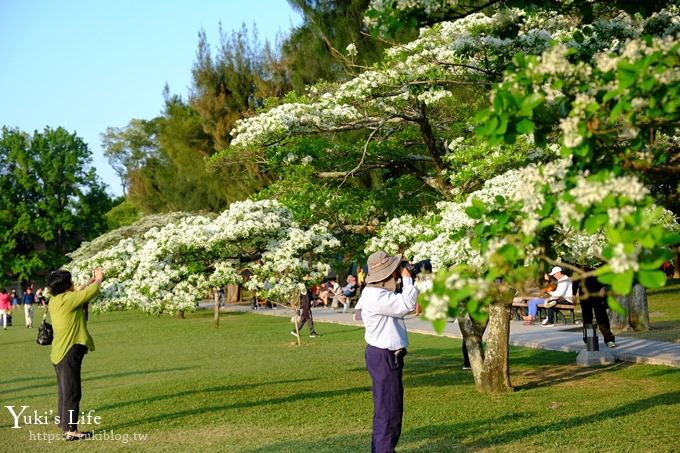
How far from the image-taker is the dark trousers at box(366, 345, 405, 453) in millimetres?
7770

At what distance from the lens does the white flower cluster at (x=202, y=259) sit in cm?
1221

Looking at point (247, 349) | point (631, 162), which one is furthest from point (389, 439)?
point (247, 349)

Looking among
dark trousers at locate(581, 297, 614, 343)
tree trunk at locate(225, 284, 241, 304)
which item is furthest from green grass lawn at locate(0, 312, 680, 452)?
tree trunk at locate(225, 284, 241, 304)

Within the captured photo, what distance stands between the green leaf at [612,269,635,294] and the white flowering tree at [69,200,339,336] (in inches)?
353

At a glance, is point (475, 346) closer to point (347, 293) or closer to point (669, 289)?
point (669, 289)

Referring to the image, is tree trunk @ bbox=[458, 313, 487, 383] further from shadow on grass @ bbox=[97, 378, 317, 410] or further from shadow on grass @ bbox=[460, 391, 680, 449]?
shadow on grass @ bbox=[97, 378, 317, 410]

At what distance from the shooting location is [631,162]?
4.40m

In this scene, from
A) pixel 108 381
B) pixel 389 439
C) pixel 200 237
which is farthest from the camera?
pixel 108 381

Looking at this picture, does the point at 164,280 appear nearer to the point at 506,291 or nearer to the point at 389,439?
the point at 389,439

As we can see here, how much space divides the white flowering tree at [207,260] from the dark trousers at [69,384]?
1.84m

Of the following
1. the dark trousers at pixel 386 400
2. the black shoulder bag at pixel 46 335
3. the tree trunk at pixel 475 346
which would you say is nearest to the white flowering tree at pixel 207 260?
the black shoulder bag at pixel 46 335

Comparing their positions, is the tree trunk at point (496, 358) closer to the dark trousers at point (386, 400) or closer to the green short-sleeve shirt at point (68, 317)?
the dark trousers at point (386, 400)

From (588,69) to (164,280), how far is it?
28.1 ft

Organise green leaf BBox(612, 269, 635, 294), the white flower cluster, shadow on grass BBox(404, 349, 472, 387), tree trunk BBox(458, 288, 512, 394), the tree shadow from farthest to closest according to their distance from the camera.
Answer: shadow on grass BBox(404, 349, 472, 387) → the tree shadow → the white flower cluster → tree trunk BBox(458, 288, 512, 394) → green leaf BBox(612, 269, 635, 294)
